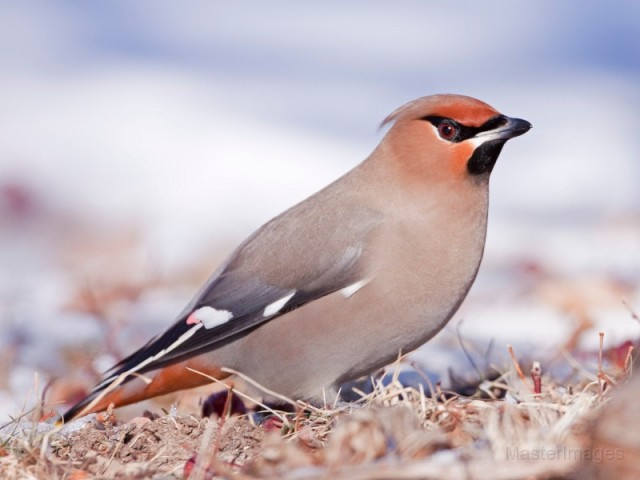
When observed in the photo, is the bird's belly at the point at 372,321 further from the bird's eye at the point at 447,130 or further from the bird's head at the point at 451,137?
the bird's eye at the point at 447,130

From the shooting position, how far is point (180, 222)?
11.3 metres

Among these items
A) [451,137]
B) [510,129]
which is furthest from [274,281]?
[510,129]

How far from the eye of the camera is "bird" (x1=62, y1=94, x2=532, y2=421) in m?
4.02

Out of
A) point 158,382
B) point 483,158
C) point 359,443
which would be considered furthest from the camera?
point 158,382

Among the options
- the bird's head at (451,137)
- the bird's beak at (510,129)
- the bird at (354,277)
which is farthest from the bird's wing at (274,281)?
the bird's beak at (510,129)

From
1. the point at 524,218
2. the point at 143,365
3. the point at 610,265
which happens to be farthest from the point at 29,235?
the point at 143,365

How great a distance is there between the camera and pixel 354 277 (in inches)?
161

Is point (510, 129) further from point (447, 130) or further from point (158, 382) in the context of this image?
point (158, 382)

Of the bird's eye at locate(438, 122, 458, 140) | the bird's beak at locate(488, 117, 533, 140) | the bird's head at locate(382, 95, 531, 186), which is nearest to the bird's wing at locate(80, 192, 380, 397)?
the bird's head at locate(382, 95, 531, 186)

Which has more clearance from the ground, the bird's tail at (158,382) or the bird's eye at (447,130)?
the bird's eye at (447,130)

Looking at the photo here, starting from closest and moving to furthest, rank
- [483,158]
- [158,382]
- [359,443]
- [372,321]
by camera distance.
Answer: [359,443]
[372,321]
[483,158]
[158,382]

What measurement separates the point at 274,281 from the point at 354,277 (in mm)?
344

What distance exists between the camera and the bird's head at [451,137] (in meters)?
4.11

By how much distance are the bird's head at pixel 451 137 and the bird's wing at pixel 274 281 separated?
0.96 feet
